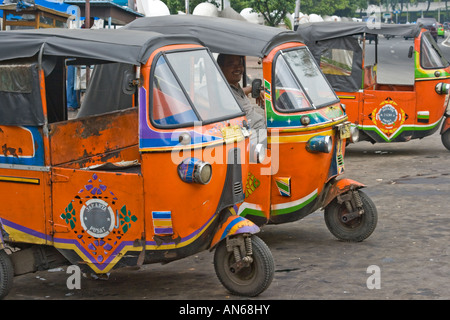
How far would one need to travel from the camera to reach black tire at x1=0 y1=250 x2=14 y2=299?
6457 millimetres

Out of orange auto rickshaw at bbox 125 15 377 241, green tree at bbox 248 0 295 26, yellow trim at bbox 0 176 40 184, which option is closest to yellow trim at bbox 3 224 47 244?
yellow trim at bbox 0 176 40 184

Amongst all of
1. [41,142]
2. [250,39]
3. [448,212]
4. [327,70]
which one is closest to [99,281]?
[41,142]

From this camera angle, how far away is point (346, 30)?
13695 mm

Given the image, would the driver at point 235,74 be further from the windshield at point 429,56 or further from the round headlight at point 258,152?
the windshield at point 429,56

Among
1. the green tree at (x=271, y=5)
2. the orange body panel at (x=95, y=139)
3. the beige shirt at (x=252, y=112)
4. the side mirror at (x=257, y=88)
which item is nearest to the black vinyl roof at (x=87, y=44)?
the orange body panel at (x=95, y=139)

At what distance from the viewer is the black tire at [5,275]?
21.2ft

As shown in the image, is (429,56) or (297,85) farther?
(429,56)

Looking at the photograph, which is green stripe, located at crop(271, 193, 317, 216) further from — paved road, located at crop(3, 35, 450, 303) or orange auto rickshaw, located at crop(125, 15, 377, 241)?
paved road, located at crop(3, 35, 450, 303)

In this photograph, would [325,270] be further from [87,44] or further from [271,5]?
[271,5]

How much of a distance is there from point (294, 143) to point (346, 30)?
6.18 m

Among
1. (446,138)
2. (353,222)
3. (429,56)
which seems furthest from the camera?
(446,138)

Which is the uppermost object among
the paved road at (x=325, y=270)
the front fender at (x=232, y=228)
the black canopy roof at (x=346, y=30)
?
the black canopy roof at (x=346, y=30)

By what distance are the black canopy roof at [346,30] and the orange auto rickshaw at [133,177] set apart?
733 cm

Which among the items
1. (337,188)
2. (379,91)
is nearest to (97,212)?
(337,188)
